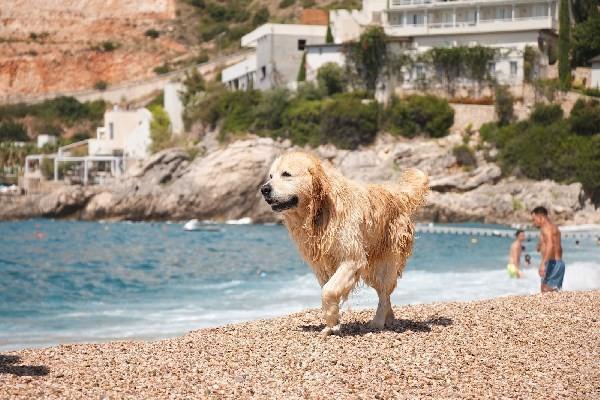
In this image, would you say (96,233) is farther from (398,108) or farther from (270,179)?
(270,179)

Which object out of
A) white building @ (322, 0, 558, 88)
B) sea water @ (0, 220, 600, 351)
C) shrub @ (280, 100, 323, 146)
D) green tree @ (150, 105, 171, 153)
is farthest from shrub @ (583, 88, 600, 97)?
green tree @ (150, 105, 171, 153)

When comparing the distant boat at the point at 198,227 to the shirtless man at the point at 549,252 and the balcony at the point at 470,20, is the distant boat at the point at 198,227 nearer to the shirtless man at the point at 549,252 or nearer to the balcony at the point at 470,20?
the balcony at the point at 470,20

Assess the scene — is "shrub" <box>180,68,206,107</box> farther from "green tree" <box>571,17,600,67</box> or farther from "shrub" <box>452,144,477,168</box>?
"green tree" <box>571,17,600,67</box>

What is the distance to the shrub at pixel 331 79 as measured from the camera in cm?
6494

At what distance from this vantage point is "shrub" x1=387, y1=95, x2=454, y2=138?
59281 mm

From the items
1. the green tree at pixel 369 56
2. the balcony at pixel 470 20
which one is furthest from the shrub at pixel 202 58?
the green tree at pixel 369 56

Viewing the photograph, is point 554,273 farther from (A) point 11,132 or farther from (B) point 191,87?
(A) point 11,132

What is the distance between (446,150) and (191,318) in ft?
144

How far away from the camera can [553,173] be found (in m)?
56.6

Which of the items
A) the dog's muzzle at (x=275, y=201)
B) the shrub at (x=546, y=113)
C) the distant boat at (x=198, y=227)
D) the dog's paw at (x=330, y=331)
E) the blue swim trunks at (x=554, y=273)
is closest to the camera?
the dog's muzzle at (x=275, y=201)

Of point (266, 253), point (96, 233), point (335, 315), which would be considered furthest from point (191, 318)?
point (96, 233)

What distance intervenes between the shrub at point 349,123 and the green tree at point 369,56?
281 cm

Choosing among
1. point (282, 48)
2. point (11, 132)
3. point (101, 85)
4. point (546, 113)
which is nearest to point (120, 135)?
point (282, 48)

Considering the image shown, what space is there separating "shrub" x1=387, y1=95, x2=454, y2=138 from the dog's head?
50.4m
